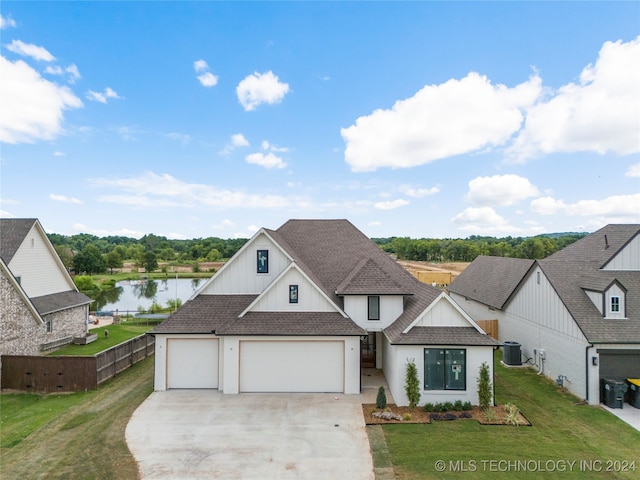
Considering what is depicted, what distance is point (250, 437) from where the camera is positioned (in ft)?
30.4

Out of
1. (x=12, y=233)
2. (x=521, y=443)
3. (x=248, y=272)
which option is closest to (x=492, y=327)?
(x=521, y=443)

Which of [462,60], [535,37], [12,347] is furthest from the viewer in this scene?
[462,60]

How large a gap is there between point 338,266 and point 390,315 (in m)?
4.29

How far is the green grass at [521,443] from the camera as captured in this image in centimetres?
766

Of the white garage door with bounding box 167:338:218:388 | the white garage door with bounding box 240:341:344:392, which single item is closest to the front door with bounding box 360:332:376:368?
the white garage door with bounding box 240:341:344:392

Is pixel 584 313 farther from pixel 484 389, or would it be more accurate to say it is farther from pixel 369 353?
pixel 369 353

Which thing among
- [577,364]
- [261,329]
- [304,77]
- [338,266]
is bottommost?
[577,364]

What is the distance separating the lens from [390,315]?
13.9 m

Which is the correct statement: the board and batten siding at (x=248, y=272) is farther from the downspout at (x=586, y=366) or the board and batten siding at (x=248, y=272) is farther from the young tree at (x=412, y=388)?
the downspout at (x=586, y=366)

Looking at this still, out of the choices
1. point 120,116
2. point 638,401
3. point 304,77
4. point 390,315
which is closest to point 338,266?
point 390,315

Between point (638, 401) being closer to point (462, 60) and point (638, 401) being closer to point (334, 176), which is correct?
point (462, 60)

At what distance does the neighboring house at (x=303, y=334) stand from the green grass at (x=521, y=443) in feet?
5.78

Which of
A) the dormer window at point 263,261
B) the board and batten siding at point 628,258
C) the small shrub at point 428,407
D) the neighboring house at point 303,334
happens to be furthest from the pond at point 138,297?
the board and batten siding at point 628,258

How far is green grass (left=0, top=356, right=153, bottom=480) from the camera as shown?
25.5 ft
